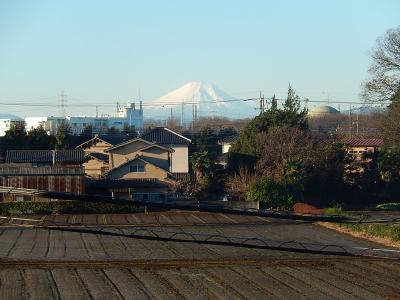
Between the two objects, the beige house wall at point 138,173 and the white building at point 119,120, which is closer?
the beige house wall at point 138,173

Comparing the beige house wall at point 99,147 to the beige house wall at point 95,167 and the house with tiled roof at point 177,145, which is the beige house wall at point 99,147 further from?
the house with tiled roof at point 177,145

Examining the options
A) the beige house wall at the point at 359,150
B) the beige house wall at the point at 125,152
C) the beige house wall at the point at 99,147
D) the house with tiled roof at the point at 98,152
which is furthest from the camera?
the beige house wall at the point at 99,147

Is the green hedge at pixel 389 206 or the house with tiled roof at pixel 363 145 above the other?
the house with tiled roof at pixel 363 145

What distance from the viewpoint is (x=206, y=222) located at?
2483cm

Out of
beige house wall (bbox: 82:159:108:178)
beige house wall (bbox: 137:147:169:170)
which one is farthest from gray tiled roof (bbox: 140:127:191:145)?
beige house wall (bbox: 137:147:169:170)

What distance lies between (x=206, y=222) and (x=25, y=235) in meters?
6.91

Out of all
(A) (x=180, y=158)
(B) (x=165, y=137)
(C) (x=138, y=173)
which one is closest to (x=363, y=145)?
(A) (x=180, y=158)

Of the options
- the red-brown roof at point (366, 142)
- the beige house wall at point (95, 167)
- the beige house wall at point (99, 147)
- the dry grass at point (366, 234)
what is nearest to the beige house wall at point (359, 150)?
the red-brown roof at point (366, 142)

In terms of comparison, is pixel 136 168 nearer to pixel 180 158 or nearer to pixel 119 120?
pixel 180 158

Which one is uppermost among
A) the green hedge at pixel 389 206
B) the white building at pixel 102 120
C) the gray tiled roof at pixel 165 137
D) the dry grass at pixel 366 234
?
the white building at pixel 102 120

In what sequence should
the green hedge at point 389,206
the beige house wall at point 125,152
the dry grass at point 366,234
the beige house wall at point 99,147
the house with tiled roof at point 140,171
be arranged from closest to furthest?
1. the dry grass at point 366,234
2. the green hedge at point 389,206
3. the house with tiled roof at point 140,171
4. the beige house wall at point 125,152
5. the beige house wall at point 99,147

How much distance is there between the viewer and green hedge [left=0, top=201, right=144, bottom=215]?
26469 millimetres

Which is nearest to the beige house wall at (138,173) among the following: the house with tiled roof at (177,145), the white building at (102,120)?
the house with tiled roof at (177,145)

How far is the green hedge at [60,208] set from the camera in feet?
86.8
